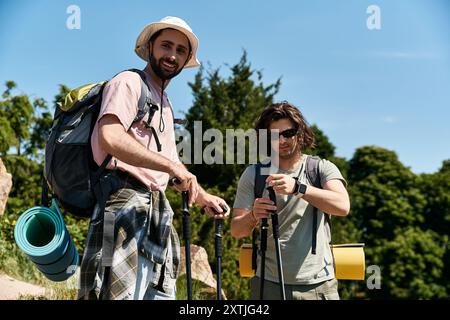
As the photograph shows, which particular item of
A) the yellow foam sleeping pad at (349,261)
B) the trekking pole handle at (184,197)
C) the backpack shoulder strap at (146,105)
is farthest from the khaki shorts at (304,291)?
the backpack shoulder strap at (146,105)

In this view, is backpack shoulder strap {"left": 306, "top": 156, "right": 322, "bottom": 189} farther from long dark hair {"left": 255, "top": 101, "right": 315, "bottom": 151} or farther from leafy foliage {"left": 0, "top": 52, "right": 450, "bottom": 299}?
leafy foliage {"left": 0, "top": 52, "right": 450, "bottom": 299}

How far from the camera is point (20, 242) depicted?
293 cm

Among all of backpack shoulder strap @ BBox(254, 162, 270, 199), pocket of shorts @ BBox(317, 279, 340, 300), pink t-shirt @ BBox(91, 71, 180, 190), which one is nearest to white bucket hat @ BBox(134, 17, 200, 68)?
pink t-shirt @ BBox(91, 71, 180, 190)

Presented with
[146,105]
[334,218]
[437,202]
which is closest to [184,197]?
[146,105]

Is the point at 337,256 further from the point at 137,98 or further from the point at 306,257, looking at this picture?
the point at 137,98

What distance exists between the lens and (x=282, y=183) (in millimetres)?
3066

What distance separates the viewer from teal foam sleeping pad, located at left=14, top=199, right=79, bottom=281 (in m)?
2.88

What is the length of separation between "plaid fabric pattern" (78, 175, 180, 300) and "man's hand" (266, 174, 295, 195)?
0.57m

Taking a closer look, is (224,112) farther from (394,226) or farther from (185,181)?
(394,226)

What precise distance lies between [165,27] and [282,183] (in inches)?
37.9
